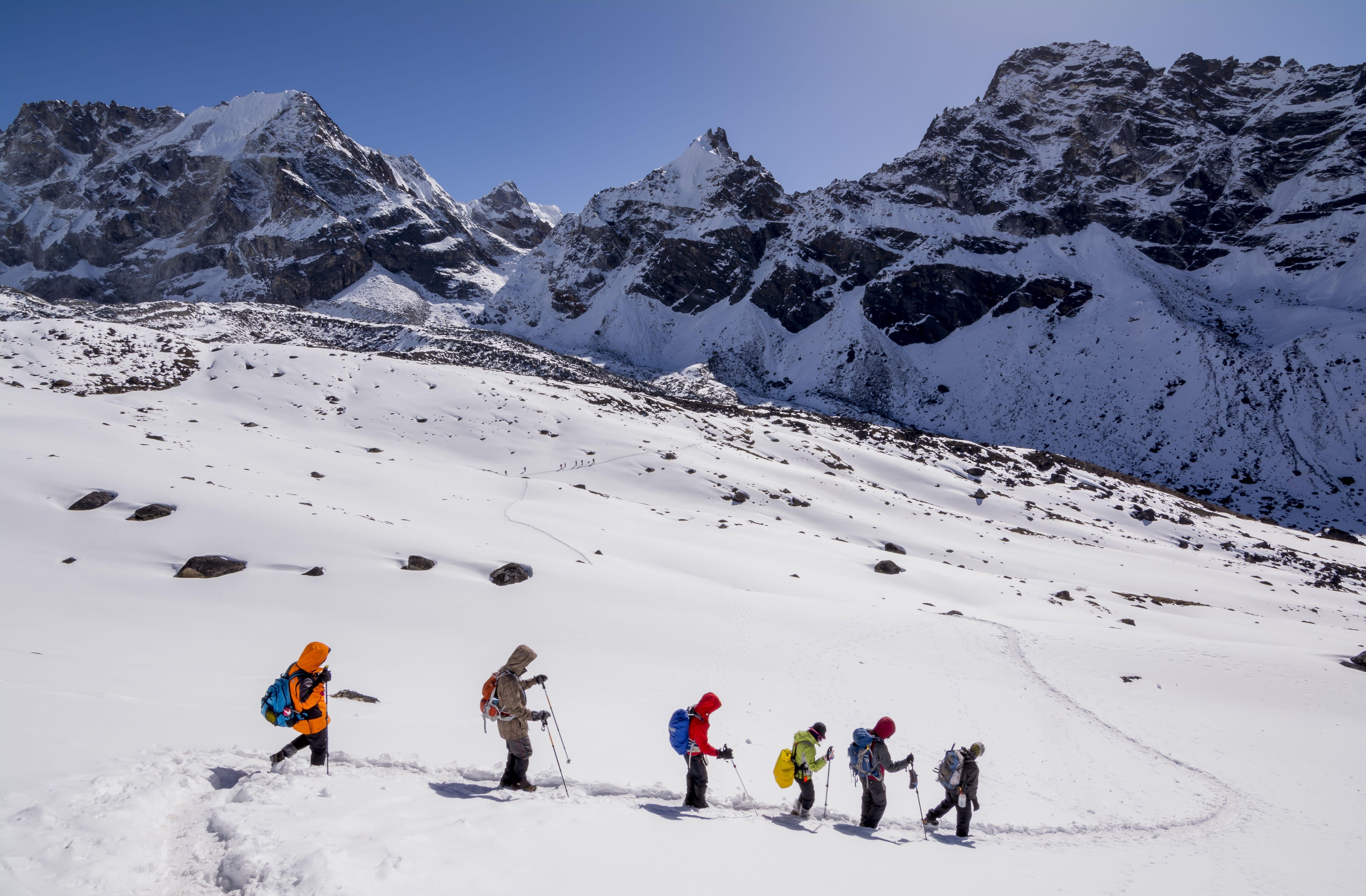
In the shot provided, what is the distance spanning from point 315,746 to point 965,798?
905 cm

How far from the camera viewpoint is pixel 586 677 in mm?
11703

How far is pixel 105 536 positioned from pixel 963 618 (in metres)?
25.9

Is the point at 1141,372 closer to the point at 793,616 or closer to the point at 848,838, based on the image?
the point at 793,616

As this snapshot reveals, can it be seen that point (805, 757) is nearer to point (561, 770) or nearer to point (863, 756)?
point (863, 756)

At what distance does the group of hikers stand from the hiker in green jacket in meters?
0.01

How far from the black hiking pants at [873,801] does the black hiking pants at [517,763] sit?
15.4ft

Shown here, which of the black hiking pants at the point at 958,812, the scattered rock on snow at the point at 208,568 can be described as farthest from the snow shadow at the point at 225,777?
the scattered rock on snow at the point at 208,568

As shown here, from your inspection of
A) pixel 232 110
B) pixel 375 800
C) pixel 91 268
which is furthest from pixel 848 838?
pixel 232 110

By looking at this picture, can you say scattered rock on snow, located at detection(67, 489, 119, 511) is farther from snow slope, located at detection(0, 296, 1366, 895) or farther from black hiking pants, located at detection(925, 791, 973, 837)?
black hiking pants, located at detection(925, 791, 973, 837)

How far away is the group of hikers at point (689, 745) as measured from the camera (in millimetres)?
6395

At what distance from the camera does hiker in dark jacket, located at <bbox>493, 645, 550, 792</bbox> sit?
679 cm

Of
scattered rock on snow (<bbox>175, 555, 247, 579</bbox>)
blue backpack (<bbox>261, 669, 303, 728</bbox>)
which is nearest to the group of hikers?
blue backpack (<bbox>261, 669, 303, 728</bbox>)

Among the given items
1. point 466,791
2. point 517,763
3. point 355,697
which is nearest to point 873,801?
point 517,763

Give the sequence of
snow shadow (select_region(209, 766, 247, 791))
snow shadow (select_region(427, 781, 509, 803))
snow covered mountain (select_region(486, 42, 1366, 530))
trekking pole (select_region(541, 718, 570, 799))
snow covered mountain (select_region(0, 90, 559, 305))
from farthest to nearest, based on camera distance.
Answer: snow covered mountain (select_region(0, 90, 559, 305)) < snow covered mountain (select_region(486, 42, 1366, 530)) < trekking pole (select_region(541, 718, 570, 799)) < snow shadow (select_region(427, 781, 509, 803)) < snow shadow (select_region(209, 766, 247, 791))
